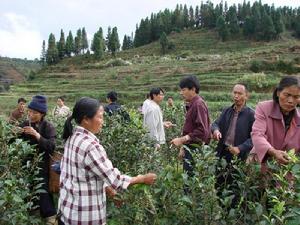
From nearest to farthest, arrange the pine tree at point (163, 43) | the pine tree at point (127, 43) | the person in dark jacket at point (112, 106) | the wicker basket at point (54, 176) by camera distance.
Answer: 1. the wicker basket at point (54, 176)
2. the person in dark jacket at point (112, 106)
3. the pine tree at point (163, 43)
4. the pine tree at point (127, 43)

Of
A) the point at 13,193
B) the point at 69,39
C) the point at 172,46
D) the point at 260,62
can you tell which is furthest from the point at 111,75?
the point at 13,193

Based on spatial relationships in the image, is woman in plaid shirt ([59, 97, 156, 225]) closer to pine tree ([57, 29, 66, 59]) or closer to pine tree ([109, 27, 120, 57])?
pine tree ([109, 27, 120, 57])

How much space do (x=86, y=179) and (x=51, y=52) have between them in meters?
84.8

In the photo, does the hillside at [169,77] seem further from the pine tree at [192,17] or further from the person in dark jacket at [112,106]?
the pine tree at [192,17]

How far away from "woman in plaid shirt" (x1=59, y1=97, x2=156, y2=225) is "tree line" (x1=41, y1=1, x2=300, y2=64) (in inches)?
3014

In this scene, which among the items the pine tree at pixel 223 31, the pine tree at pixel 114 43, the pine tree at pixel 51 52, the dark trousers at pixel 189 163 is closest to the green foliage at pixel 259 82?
the dark trousers at pixel 189 163

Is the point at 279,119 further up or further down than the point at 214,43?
further down

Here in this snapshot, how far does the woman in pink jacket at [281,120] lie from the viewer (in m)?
2.89

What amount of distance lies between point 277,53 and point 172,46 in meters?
35.6

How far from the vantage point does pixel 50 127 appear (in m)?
4.30

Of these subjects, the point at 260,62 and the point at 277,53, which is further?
the point at 277,53

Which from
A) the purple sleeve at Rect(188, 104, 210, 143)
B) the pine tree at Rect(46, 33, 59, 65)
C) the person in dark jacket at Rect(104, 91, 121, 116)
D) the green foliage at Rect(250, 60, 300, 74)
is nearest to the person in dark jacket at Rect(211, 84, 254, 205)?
the purple sleeve at Rect(188, 104, 210, 143)

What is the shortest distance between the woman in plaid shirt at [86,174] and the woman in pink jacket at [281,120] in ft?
3.37

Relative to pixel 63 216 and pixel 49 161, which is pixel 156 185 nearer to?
pixel 63 216
